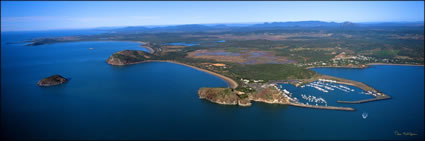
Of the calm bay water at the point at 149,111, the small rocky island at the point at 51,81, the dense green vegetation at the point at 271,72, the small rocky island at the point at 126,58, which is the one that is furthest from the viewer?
the small rocky island at the point at 126,58

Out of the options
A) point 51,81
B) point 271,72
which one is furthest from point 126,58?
point 271,72

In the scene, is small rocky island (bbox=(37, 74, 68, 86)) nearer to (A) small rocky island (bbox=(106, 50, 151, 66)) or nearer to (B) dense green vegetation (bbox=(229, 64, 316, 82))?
(A) small rocky island (bbox=(106, 50, 151, 66))

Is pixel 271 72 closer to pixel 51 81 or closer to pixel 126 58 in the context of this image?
pixel 126 58

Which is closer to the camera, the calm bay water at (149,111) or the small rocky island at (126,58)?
the calm bay water at (149,111)

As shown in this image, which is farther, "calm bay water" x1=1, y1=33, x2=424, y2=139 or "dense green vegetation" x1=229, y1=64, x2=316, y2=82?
"dense green vegetation" x1=229, y1=64, x2=316, y2=82

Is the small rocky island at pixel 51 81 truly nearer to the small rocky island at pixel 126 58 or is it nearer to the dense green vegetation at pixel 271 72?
the small rocky island at pixel 126 58

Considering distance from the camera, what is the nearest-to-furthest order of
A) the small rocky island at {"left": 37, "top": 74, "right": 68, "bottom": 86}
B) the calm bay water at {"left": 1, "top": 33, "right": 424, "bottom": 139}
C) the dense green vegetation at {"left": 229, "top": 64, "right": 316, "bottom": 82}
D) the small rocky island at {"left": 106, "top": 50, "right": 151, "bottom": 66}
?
the calm bay water at {"left": 1, "top": 33, "right": 424, "bottom": 139} < the small rocky island at {"left": 37, "top": 74, "right": 68, "bottom": 86} < the dense green vegetation at {"left": 229, "top": 64, "right": 316, "bottom": 82} < the small rocky island at {"left": 106, "top": 50, "right": 151, "bottom": 66}

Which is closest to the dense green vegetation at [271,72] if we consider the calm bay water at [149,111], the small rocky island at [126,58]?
the calm bay water at [149,111]

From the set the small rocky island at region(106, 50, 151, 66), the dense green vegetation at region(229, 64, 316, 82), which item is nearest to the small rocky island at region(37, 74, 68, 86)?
the small rocky island at region(106, 50, 151, 66)

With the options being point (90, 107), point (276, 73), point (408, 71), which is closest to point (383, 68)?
point (408, 71)
